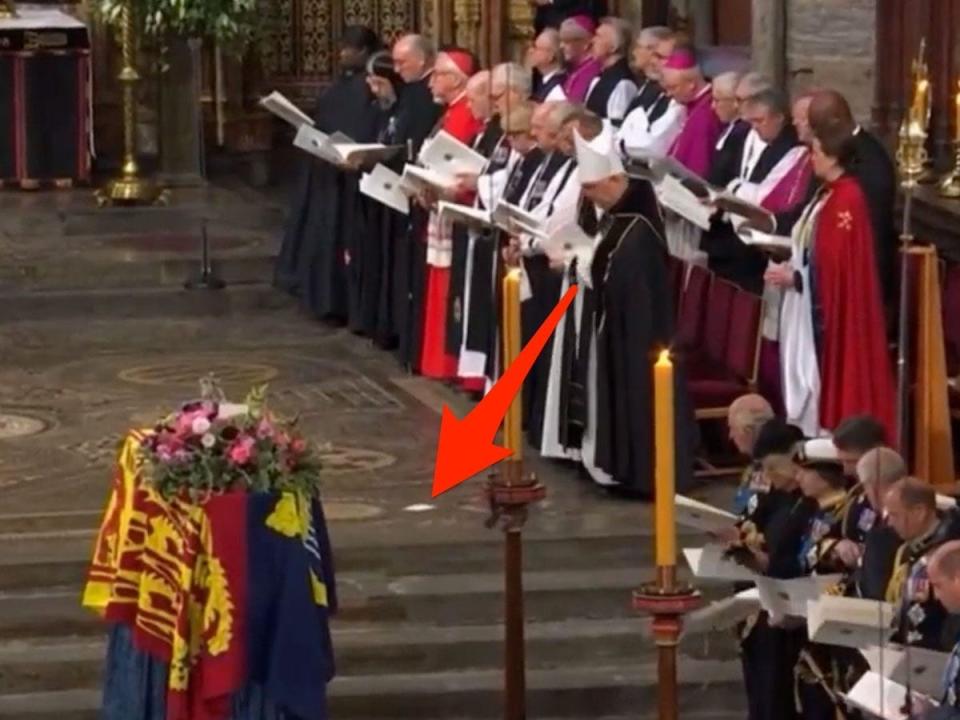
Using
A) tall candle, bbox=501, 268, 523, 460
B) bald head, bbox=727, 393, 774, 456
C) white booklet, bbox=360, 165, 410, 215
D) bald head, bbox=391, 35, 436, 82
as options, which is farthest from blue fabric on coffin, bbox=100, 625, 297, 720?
bald head, bbox=391, 35, 436, 82

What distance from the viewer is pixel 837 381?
451 inches

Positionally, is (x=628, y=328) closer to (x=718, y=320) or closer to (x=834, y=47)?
(x=718, y=320)

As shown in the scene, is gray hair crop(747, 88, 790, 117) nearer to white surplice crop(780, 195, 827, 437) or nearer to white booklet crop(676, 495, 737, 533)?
white surplice crop(780, 195, 827, 437)

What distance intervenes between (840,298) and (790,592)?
324cm

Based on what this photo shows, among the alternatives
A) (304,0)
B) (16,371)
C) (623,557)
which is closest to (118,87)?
(304,0)

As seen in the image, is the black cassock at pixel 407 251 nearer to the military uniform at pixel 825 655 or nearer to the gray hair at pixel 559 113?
the gray hair at pixel 559 113

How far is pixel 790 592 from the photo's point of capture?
27.3 ft

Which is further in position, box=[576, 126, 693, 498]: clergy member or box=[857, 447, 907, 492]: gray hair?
box=[576, 126, 693, 498]: clergy member

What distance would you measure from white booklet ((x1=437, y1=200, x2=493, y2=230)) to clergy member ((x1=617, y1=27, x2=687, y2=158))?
46.0 inches

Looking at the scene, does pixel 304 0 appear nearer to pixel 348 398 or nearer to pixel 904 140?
pixel 348 398

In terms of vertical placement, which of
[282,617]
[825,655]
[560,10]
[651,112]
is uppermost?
[560,10]

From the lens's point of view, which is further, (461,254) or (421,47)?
(421,47)

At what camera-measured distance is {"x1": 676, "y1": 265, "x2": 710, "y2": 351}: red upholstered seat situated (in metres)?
12.3

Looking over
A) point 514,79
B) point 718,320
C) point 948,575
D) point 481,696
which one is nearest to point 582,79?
point 514,79
